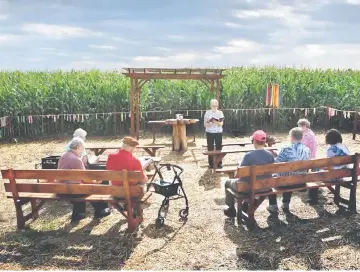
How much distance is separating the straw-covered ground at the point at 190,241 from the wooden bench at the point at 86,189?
1.32 ft

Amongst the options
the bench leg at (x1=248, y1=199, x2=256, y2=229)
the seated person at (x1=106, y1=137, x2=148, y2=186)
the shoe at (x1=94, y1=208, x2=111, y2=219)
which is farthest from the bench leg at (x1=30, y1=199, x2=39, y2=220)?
the bench leg at (x1=248, y1=199, x2=256, y2=229)

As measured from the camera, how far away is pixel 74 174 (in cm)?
592

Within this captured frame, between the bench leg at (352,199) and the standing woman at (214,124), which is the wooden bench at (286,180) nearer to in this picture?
the bench leg at (352,199)

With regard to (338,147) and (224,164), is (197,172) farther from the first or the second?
(338,147)

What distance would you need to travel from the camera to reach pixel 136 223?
241 inches

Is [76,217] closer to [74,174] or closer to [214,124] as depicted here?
[74,174]

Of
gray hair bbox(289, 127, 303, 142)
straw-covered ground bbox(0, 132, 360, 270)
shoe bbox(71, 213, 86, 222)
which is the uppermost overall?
gray hair bbox(289, 127, 303, 142)

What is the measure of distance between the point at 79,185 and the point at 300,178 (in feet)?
11.3

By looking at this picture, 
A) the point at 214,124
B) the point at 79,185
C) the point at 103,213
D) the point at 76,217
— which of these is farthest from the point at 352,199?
the point at 76,217

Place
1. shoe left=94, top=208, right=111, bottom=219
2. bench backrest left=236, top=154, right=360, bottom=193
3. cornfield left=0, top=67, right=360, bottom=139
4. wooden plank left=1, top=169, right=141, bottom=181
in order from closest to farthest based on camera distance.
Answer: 1. wooden plank left=1, top=169, right=141, bottom=181
2. bench backrest left=236, top=154, right=360, bottom=193
3. shoe left=94, top=208, right=111, bottom=219
4. cornfield left=0, top=67, right=360, bottom=139

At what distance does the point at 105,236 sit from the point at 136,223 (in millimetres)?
495

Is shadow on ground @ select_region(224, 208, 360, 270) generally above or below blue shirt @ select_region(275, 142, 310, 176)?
below

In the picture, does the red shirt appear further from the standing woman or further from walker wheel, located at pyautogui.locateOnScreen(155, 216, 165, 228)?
the standing woman

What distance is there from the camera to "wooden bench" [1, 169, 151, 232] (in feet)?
19.1
